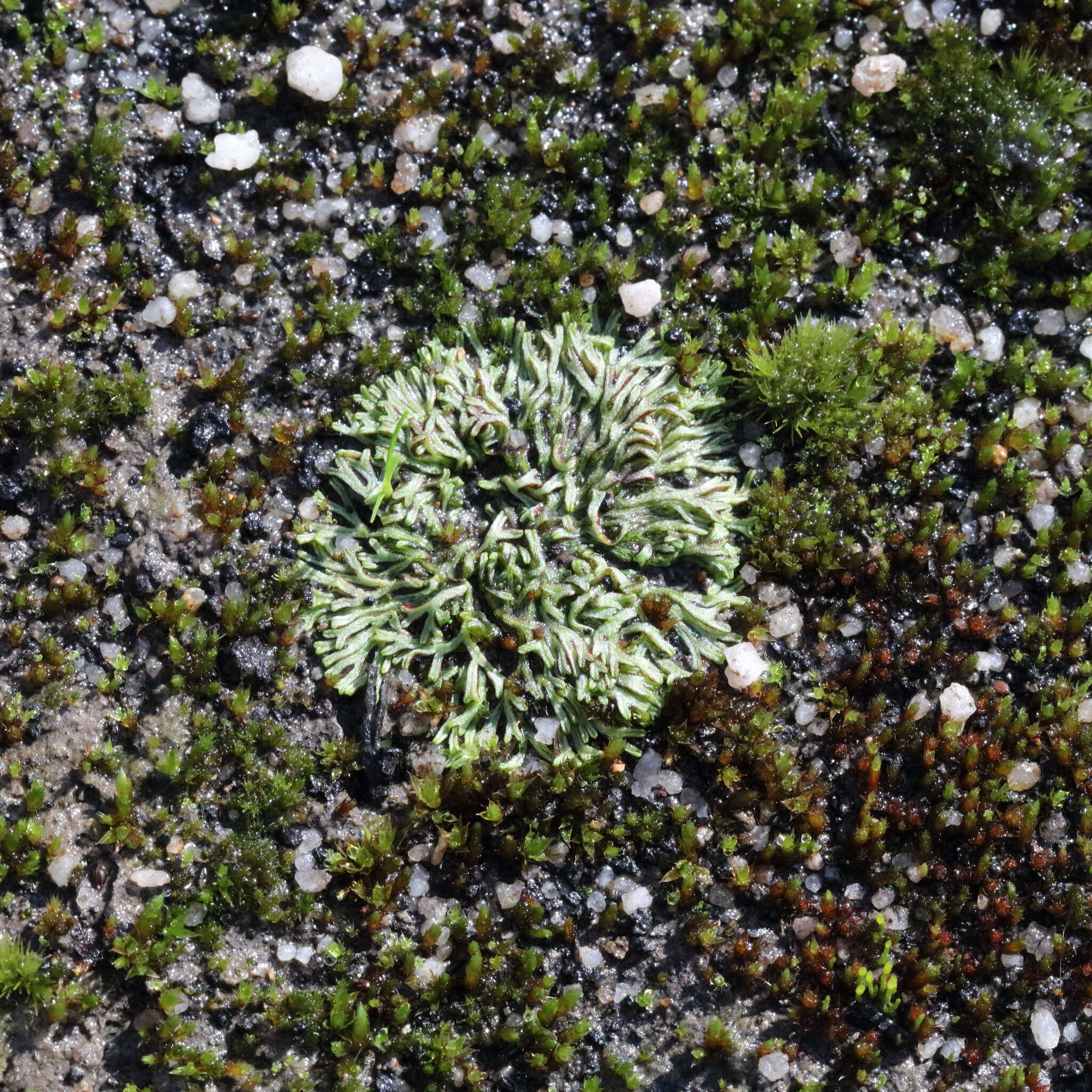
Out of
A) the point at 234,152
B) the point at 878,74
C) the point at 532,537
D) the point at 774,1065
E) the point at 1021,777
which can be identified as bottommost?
the point at 774,1065

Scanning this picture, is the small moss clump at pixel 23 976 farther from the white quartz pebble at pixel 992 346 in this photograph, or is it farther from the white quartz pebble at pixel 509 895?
the white quartz pebble at pixel 992 346

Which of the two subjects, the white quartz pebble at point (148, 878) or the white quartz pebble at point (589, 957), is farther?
the white quartz pebble at point (589, 957)

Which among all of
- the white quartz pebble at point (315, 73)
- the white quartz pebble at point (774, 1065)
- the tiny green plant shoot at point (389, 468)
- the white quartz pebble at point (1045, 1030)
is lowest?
the white quartz pebble at point (774, 1065)

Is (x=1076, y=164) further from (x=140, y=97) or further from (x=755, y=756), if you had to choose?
(x=140, y=97)

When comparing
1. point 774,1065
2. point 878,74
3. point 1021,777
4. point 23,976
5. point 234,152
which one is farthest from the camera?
point 878,74

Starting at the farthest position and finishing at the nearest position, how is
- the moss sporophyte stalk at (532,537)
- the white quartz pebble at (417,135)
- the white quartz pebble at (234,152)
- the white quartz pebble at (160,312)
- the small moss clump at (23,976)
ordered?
the white quartz pebble at (417,135) → the white quartz pebble at (234,152) → the white quartz pebble at (160,312) → the moss sporophyte stalk at (532,537) → the small moss clump at (23,976)

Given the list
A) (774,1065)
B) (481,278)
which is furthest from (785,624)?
(481,278)

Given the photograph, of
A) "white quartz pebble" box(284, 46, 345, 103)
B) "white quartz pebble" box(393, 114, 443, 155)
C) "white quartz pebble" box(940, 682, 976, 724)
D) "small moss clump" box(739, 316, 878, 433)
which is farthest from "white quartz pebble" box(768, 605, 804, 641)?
"white quartz pebble" box(284, 46, 345, 103)

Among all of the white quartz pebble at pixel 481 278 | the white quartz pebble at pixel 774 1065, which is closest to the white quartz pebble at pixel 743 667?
the white quartz pebble at pixel 774 1065

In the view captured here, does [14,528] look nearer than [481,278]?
Yes

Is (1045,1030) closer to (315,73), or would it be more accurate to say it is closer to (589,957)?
(589,957)

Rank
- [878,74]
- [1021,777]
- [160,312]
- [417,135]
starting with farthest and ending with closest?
[878,74] < [417,135] < [160,312] < [1021,777]
